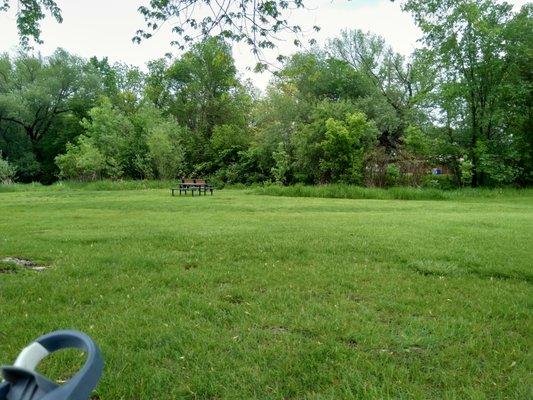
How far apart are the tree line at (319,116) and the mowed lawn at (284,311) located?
2860 millimetres

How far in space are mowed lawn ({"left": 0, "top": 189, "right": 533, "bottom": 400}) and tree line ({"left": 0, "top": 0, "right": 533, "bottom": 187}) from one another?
2860mm

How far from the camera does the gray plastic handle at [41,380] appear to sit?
0.99m

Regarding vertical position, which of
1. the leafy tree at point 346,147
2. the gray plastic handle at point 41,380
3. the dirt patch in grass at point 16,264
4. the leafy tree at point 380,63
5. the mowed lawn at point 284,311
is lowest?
the dirt patch in grass at point 16,264

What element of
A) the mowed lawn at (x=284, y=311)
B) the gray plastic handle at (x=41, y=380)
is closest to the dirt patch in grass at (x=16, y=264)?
the mowed lawn at (x=284, y=311)

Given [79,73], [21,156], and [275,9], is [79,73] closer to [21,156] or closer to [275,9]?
[21,156]

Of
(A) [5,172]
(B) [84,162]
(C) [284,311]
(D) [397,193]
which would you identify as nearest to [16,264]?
(C) [284,311]

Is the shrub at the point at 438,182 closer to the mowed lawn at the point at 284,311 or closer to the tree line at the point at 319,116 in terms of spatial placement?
the tree line at the point at 319,116

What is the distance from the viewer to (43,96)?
41.3 m

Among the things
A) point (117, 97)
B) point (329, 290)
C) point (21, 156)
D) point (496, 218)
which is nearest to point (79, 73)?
point (117, 97)

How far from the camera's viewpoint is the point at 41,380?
102 centimetres

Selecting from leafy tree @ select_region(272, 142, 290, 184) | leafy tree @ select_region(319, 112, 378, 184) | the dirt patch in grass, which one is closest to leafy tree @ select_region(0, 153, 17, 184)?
leafy tree @ select_region(272, 142, 290, 184)

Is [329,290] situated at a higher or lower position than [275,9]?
lower

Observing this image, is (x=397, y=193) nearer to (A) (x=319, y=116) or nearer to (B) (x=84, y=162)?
(A) (x=319, y=116)

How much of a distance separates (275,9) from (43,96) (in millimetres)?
41998
